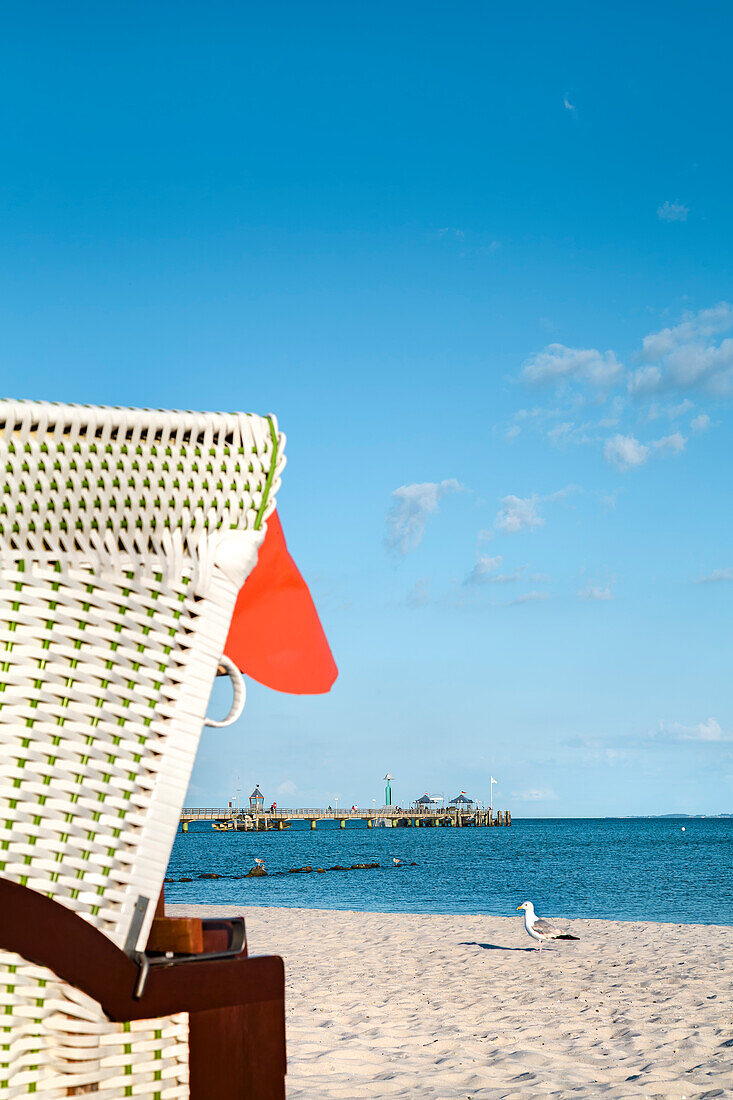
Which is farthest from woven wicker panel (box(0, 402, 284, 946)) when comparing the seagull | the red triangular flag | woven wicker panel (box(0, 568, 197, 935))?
the seagull

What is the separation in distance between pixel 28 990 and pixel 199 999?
0.23 meters

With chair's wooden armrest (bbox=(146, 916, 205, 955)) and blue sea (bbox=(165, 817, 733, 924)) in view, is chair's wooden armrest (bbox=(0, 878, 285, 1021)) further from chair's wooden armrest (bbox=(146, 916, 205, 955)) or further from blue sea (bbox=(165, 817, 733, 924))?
blue sea (bbox=(165, 817, 733, 924))

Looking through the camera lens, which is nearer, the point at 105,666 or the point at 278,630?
the point at 105,666

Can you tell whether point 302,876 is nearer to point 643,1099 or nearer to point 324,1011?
point 324,1011

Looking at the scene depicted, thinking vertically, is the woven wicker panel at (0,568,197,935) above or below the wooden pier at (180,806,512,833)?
above

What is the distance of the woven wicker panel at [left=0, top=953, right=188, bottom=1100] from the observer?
1.09 metres

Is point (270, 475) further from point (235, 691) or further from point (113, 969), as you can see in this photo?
point (113, 969)

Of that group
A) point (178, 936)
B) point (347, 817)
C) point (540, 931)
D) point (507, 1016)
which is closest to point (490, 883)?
point (540, 931)

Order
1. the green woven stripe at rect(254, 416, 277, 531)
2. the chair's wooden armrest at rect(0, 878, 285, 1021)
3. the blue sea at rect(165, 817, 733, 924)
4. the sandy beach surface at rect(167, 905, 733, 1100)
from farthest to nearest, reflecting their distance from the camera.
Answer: the blue sea at rect(165, 817, 733, 924), the sandy beach surface at rect(167, 905, 733, 1100), the green woven stripe at rect(254, 416, 277, 531), the chair's wooden armrest at rect(0, 878, 285, 1021)

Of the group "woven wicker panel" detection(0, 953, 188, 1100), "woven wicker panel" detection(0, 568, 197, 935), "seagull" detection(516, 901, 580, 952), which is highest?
"woven wicker panel" detection(0, 568, 197, 935)

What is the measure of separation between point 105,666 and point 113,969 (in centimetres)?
36

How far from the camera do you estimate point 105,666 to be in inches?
45.6

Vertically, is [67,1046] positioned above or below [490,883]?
above

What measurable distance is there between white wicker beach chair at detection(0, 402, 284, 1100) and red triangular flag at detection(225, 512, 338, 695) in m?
0.11
